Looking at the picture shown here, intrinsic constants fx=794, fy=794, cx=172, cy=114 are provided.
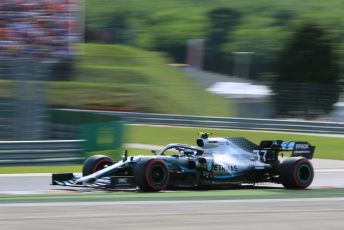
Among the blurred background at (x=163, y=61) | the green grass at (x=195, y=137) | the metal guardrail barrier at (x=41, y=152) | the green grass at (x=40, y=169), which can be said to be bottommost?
the green grass at (x=40, y=169)

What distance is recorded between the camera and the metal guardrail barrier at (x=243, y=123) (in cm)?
3125

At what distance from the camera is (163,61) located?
65938 mm

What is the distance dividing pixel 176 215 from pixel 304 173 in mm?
4792

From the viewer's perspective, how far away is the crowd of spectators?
25.2 m

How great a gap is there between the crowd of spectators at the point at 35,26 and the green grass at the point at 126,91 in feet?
38.3

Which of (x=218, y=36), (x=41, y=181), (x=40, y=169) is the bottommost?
(x=40, y=169)

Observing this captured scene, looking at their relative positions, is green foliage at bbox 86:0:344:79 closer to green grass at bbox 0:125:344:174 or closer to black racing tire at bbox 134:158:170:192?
green grass at bbox 0:125:344:174

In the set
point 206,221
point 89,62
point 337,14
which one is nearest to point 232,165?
point 206,221

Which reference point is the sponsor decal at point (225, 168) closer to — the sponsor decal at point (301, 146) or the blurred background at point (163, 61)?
the sponsor decal at point (301, 146)

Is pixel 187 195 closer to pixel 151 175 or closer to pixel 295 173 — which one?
pixel 151 175

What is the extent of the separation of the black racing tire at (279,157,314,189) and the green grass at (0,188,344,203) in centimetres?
20

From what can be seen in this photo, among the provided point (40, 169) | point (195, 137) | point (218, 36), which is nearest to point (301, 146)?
point (40, 169)

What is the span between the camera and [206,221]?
842 centimetres

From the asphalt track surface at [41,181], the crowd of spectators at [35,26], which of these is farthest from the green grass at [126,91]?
the asphalt track surface at [41,181]
